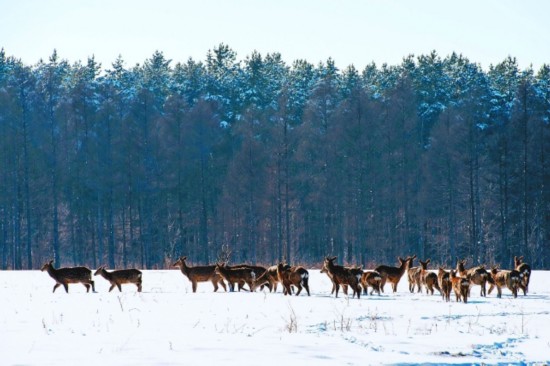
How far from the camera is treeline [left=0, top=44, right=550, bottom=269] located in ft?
194

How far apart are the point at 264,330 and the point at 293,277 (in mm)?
9364

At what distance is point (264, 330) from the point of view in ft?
49.4

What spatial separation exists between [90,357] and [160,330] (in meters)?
3.28

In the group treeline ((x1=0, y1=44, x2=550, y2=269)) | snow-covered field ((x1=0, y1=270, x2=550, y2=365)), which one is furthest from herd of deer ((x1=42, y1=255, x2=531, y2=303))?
treeline ((x1=0, y1=44, x2=550, y2=269))

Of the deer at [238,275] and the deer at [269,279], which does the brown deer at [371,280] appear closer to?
the deer at [269,279]

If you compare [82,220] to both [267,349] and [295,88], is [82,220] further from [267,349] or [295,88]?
[267,349]

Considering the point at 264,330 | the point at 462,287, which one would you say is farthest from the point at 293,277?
the point at 264,330

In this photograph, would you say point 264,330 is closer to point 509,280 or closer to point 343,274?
point 343,274

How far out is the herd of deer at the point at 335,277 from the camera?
24109 mm

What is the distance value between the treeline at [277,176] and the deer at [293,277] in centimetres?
3271

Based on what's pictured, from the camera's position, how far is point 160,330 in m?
14.6

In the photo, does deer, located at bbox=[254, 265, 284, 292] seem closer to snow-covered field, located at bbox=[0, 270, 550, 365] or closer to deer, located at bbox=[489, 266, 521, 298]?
snow-covered field, located at bbox=[0, 270, 550, 365]

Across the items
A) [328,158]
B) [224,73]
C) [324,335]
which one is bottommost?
[324,335]

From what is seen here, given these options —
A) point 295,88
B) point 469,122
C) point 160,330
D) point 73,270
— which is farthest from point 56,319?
point 295,88
